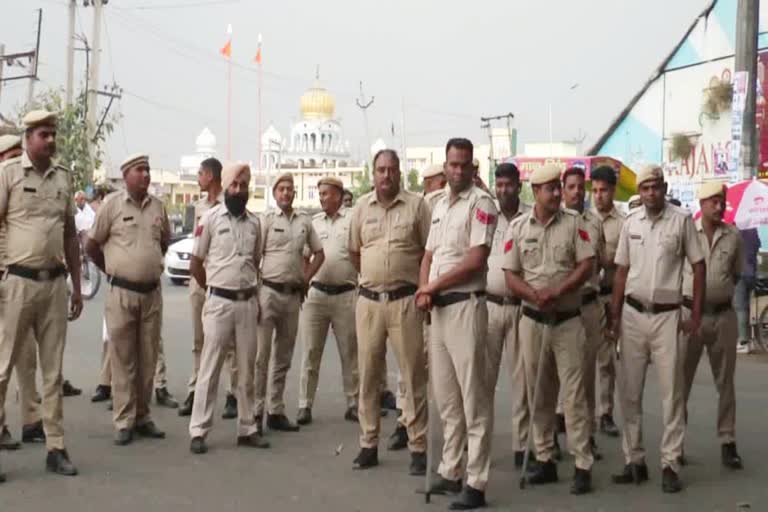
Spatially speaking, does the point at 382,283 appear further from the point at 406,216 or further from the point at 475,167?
the point at 475,167

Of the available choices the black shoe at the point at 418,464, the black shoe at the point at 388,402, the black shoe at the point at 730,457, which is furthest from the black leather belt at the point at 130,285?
the black shoe at the point at 730,457

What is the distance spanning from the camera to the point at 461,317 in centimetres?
683

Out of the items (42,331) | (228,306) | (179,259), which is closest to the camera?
(42,331)

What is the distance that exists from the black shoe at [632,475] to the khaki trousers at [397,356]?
137 cm

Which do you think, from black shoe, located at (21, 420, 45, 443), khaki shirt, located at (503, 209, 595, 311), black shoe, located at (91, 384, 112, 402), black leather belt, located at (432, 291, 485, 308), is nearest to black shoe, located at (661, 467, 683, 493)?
khaki shirt, located at (503, 209, 595, 311)

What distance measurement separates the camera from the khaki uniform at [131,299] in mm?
8602

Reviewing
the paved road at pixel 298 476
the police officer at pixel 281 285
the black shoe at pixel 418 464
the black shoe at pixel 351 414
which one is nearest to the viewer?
the paved road at pixel 298 476

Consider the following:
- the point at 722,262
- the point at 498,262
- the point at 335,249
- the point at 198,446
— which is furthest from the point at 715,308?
the point at 198,446

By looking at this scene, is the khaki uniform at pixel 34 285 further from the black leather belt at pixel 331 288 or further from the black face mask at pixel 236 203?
the black leather belt at pixel 331 288

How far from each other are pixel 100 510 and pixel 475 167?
3.26 metres

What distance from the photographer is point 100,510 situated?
257 inches

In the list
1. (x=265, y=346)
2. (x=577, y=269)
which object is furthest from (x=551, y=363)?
(x=265, y=346)

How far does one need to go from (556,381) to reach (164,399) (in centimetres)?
436

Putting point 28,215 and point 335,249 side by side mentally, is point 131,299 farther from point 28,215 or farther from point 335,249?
point 335,249
